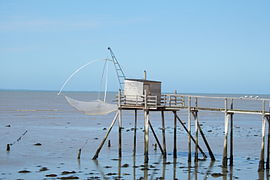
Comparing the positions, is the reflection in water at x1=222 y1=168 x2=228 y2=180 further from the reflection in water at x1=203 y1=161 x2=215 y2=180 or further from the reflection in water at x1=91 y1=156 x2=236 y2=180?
the reflection in water at x1=203 y1=161 x2=215 y2=180

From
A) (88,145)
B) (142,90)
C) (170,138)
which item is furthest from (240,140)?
(142,90)

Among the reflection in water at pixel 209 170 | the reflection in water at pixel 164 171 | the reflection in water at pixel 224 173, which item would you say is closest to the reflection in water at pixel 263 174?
the reflection in water at pixel 164 171

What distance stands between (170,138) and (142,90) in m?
16.2

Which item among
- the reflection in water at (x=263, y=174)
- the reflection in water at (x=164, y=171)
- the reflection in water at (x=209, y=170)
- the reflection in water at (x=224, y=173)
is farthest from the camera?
the reflection in water at (x=209, y=170)

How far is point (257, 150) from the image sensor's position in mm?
40688

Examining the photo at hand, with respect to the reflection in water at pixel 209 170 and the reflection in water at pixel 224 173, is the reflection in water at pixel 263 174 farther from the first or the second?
the reflection in water at pixel 209 170

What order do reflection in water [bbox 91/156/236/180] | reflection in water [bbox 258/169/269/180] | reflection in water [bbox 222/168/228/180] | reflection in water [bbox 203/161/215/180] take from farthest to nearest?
reflection in water [bbox 203/161/215/180] < reflection in water [bbox 91/156/236/180] < reflection in water [bbox 222/168/228/180] < reflection in water [bbox 258/169/269/180]

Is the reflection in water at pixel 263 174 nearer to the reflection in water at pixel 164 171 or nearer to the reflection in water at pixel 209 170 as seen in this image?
the reflection in water at pixel 164 171

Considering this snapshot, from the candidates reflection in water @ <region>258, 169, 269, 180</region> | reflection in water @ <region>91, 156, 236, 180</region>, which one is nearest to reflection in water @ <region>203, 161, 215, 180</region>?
reflection in water @ <region>91, 156, 236, 180</region>

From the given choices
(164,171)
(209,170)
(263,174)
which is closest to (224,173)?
(209,170)

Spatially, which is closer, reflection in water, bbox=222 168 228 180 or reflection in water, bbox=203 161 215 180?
→ reflection in water, bbox=222 168 228 180

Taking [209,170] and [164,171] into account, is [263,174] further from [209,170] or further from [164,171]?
[164,171]

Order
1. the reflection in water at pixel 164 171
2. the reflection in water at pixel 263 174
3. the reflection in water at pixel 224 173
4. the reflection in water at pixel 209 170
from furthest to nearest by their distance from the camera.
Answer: the reflection in water at pixel 209 170 → the reflection in water at pixel 164 171 → the reflection in water at pixel 224 173 → the reflection in water at pixel 263 174

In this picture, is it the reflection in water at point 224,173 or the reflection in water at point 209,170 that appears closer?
the reflection in water at point 224,173
